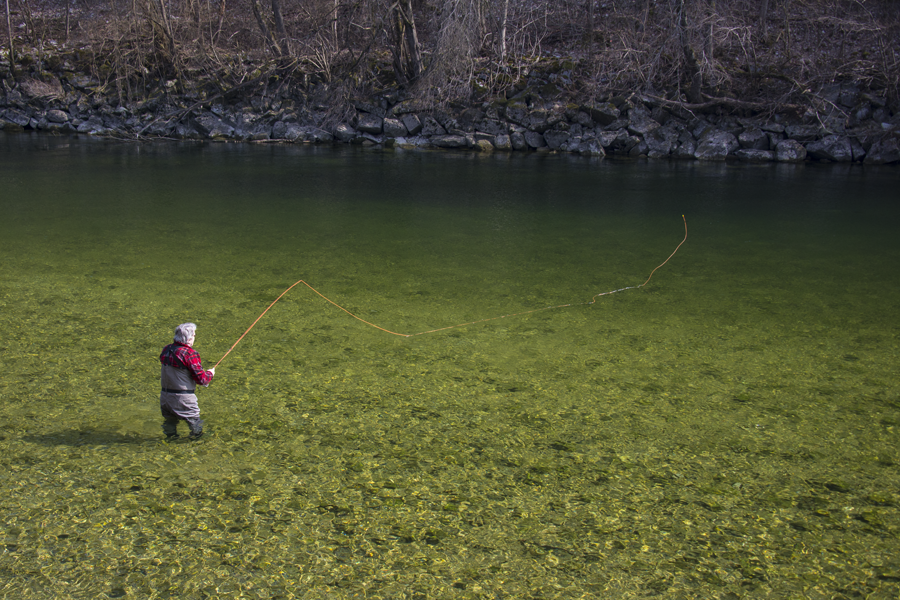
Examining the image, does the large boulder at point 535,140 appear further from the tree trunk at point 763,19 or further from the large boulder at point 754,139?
the tree trunk at point 763,19

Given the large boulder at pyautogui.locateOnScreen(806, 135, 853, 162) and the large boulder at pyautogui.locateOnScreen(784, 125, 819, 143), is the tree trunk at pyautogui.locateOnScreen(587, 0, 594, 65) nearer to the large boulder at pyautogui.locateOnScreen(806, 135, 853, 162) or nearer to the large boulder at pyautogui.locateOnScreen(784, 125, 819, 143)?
the large boulder at pyautogui.locateOnScreen(784, 125, 819, 143)

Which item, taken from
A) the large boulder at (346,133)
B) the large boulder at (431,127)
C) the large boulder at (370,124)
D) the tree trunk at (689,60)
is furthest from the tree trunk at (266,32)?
the tree trunk at (689,60)

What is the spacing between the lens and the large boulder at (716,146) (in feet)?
60.1

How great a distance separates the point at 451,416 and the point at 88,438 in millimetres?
2091

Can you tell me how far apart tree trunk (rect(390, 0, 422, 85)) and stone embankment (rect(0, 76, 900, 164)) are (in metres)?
0.84

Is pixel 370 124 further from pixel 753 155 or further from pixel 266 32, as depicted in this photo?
pixel 753 155

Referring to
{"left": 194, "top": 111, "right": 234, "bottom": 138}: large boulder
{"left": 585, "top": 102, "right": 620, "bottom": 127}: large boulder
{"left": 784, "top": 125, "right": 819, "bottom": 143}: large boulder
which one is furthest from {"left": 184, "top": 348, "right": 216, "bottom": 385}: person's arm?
{"left": 194, "top": 111, "right": 234, "bottom": 138}: large boulder

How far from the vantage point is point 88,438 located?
13.2 ft

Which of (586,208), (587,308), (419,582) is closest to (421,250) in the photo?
(587,308)

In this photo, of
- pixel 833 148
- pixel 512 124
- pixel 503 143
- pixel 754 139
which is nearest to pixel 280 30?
pixel 512 124

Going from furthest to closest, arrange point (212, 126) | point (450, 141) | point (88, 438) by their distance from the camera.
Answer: point (212, 126), point (450, 141), point (88, 438)

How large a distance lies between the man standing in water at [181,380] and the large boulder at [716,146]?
1697 centimetres

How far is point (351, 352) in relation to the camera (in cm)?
536

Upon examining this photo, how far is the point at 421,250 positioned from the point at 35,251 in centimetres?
432
